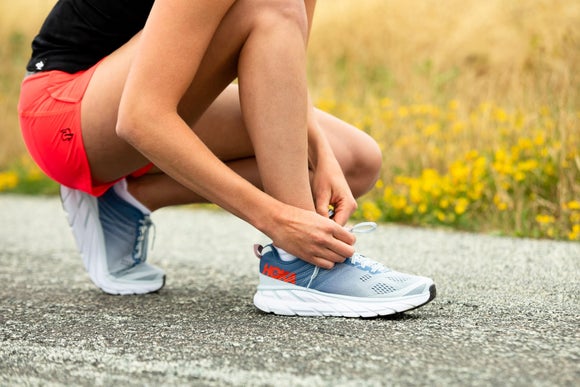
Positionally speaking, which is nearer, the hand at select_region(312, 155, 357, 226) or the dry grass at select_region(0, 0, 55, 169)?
the hand at select_region(312, 155, 357, 226)

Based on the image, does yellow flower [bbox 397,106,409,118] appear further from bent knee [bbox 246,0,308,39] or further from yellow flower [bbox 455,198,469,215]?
bent knee [bbox 246,0,308,39]

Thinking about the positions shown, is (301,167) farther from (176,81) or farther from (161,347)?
(161,347)

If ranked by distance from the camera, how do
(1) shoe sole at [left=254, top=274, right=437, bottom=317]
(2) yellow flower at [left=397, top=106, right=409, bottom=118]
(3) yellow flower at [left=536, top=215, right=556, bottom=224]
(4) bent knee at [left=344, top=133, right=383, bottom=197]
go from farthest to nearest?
(2) yellow flower at [left=397, top=106, right=409, bottom=118]
(3) yellow flower at [left=536, top=215, right=556, bottom=224]
(4) bent knee at [left=344, top=133, right=383, bottom=197]
(1) shoe sole at [left=254, top=274, right=437, bottom=317]

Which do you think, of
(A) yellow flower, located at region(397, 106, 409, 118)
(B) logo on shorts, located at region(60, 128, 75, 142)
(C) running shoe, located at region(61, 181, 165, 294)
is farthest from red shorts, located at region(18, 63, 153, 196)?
(A) yellow flower, located at region(397, 106, 409, 118)

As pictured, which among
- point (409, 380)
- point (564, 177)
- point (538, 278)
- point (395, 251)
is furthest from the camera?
point (564, 177)

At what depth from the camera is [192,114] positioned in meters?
1.73

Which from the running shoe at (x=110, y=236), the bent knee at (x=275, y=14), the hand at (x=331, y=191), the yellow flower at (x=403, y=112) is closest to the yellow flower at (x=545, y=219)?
the yellow flower at (x=403, y=112)

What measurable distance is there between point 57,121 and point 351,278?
77 centimetres

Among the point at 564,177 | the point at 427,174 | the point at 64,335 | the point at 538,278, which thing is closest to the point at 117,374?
the point at 64,335

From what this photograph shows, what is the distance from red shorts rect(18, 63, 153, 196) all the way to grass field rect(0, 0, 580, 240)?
2066mm

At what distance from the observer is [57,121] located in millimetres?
1808

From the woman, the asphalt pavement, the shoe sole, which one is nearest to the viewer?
the asphalt pavement

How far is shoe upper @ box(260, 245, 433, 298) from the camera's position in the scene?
1676 millimetres

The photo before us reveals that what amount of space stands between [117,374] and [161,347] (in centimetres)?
18
